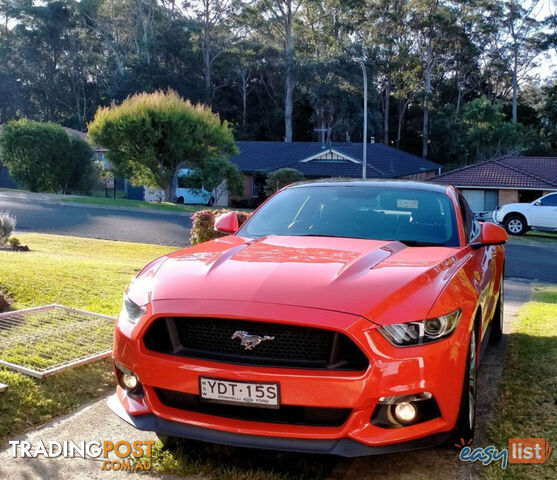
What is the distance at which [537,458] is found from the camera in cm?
342

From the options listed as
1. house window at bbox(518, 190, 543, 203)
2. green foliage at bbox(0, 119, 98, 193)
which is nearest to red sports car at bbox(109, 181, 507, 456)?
house window at bbox(518, 190, 543, 203)

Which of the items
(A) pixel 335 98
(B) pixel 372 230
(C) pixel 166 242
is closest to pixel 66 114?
(A) pixel 335 98

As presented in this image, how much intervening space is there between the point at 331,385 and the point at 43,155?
3869 cm

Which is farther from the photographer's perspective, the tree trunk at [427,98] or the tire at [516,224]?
the tree trunk at [427,98]

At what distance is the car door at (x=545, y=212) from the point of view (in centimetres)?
2584

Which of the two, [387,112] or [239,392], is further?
[387,112]

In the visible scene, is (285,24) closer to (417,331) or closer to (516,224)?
(516,224)

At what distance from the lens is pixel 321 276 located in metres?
3.25

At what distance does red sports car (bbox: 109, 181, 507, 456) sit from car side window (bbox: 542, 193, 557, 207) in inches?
969

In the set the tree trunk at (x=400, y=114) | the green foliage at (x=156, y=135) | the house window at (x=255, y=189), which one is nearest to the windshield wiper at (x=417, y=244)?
the green foliage at (x=156, y=135)

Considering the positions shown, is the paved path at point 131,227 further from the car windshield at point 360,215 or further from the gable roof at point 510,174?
the car windshield at point 360,215

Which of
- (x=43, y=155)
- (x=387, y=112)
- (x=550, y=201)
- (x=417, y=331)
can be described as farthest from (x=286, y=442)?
(x=387, y=112)

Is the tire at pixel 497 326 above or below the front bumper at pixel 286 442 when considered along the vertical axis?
below

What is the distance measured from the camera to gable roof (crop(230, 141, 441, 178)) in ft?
142
